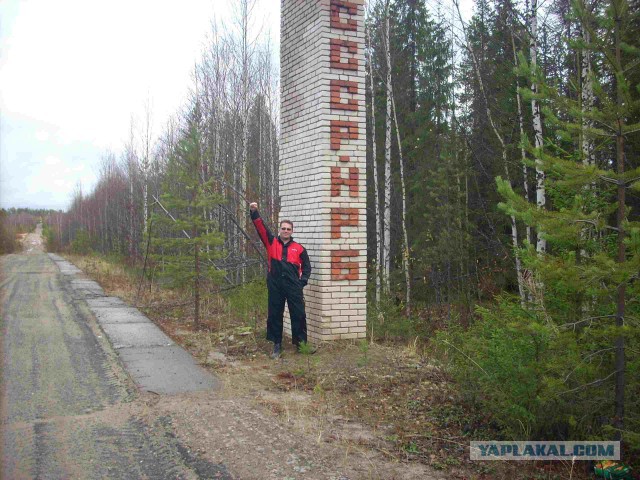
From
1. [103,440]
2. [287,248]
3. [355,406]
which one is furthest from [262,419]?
[287,248]

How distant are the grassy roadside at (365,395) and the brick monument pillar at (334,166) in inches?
24.1

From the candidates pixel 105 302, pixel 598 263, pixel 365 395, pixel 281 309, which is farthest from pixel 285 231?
pixel 105 302

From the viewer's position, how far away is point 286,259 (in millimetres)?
7238

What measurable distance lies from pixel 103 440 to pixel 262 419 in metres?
1.34

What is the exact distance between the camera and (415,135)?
68.6 feet

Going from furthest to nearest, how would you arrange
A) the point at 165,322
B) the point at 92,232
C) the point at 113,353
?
the point at 92,232, the point at 165,322, the point at 113,353

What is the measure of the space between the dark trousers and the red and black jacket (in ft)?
0.38

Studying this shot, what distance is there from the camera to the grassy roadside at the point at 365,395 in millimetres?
4242

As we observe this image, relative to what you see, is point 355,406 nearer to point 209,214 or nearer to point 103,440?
point 103,440

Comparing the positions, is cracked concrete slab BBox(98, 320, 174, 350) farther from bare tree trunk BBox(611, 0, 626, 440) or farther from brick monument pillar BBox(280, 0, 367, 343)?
bare tree trunk BBox(611, 0, 626, 440)

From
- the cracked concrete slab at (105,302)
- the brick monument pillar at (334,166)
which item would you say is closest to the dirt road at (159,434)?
the brick monument pillar at (334,166)

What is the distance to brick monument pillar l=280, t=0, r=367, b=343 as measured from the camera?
7.64 metres

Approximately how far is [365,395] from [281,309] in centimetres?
211

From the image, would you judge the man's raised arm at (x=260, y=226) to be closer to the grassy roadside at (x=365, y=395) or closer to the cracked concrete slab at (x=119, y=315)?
the grassy roadside at (x=365, y=395)
